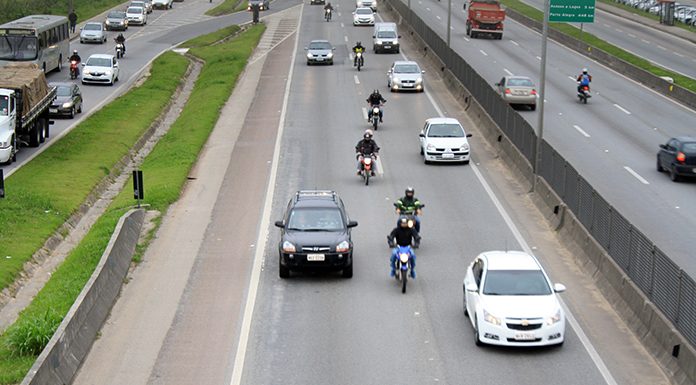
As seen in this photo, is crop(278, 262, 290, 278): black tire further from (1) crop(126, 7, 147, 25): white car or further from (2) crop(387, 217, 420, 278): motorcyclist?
(1) crop(126, 7, 147, 25): white car

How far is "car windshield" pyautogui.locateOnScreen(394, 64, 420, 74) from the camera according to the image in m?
57.6

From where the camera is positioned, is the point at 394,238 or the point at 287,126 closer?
the point at 394,238

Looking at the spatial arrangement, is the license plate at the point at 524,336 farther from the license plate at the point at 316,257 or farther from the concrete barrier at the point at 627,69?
the concrete barrier at the point at 627,69

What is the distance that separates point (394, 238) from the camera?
24672 mm

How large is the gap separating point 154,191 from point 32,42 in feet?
99.0

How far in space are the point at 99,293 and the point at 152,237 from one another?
725 cm

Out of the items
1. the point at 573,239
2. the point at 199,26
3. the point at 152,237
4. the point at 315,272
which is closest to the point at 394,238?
the point at 315,272

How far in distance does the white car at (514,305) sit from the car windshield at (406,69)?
120 feet

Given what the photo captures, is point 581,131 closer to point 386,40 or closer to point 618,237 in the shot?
point 618,237

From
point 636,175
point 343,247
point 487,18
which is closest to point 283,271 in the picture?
point 343,247

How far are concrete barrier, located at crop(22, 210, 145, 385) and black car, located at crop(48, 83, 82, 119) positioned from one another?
2464 cm

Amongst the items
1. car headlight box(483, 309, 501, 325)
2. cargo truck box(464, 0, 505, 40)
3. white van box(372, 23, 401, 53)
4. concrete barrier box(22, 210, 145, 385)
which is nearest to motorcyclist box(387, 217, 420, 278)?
car headlight box(483, 309, 501, 325)

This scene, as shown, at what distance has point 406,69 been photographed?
58031 mm

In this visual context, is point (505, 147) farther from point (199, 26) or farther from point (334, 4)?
point (334, 4)
